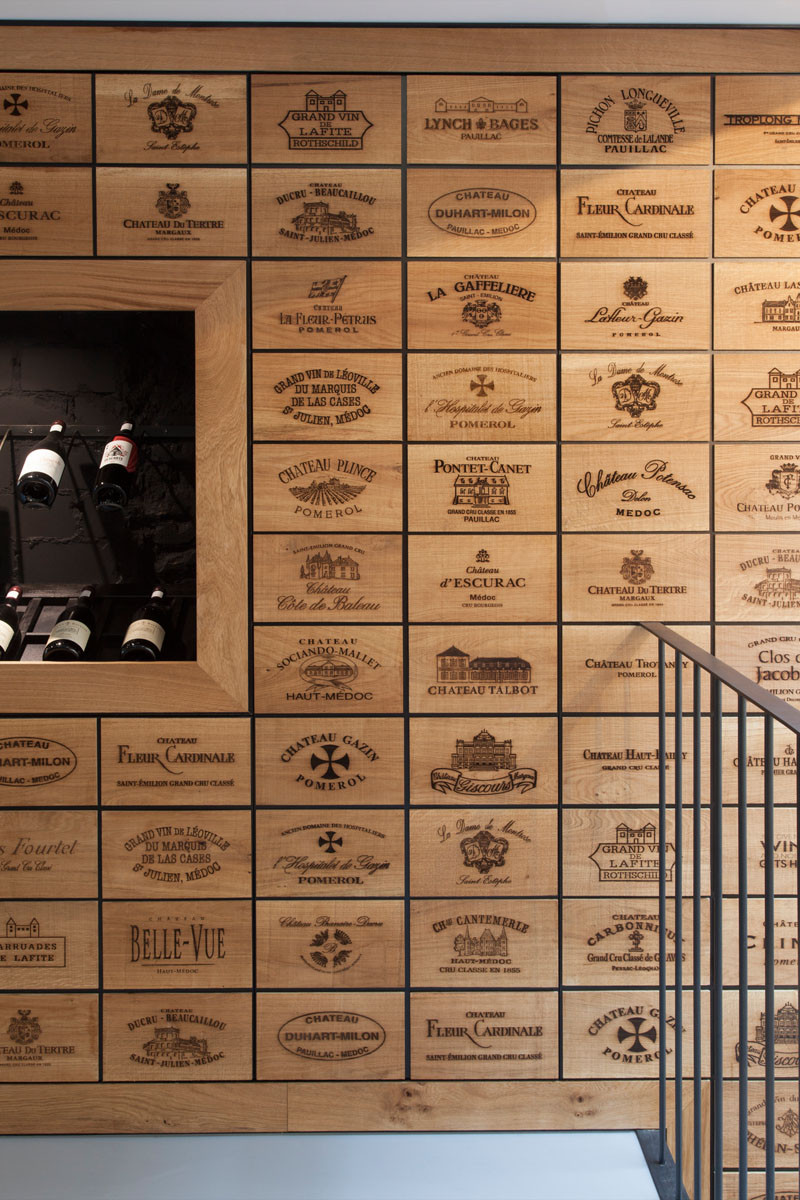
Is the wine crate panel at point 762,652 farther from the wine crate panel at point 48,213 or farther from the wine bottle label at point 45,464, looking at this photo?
the wine crate panel at point 48,213

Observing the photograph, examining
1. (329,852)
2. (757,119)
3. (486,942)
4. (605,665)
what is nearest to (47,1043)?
(329,852)

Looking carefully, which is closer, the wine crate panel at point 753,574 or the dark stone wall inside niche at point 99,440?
the wine crate panel at point 753,574

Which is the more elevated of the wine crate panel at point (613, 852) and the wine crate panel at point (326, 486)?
the wine crate panel at point (326, 486)

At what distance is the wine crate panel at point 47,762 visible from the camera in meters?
1.79

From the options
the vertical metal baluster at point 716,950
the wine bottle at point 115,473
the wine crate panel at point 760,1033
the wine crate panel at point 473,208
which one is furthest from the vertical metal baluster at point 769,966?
the wine bottle at point 115,473

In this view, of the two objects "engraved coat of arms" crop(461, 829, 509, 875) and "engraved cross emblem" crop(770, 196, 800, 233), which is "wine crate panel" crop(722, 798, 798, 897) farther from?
"engraved cross emblem" crop(770, 196, 800, 233)

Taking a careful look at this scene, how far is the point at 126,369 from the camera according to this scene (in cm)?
198

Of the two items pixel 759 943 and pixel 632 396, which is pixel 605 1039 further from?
pixel 632 396

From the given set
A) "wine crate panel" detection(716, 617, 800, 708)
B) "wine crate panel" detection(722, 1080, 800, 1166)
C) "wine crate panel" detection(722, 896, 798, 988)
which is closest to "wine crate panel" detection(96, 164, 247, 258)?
"wine crate panel" detection(716, 617, 800, 708)

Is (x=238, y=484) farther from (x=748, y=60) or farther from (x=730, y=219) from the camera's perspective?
(x=748, y=60)

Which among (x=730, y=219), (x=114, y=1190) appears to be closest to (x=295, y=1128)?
(x=114, y=1190)

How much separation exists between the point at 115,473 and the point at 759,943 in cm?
168

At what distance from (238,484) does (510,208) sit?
792mm

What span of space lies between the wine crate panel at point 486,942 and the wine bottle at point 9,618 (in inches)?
40.5
